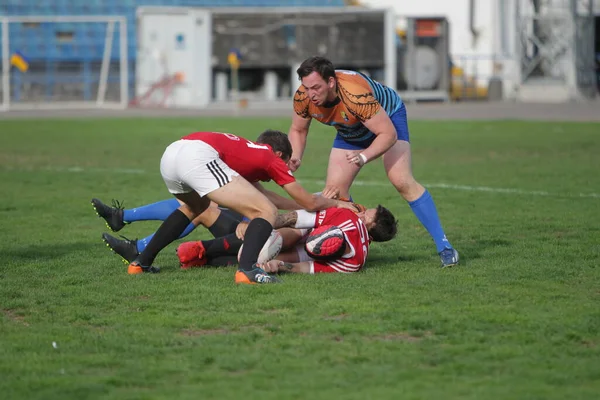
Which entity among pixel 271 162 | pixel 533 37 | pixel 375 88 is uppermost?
pixel 533 37

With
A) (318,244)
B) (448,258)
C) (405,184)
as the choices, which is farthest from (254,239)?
(448,258)

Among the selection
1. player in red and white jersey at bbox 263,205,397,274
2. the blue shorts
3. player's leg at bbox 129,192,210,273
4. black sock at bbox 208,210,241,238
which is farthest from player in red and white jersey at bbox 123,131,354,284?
the blue shorts

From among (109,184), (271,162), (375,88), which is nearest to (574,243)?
(375,88)

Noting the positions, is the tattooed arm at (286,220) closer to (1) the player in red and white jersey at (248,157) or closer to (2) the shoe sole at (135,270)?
(1) the player in red and white jersey at (248,157)

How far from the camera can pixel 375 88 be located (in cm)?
879

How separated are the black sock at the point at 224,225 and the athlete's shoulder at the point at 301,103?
3.48ft

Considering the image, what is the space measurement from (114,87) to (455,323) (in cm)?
3522

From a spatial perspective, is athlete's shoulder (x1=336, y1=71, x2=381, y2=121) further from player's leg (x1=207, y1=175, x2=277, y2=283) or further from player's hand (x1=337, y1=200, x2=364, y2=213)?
player's leg (x1=207, y1=175, x2=277, y2=283)

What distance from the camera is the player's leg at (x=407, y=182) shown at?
880 cm

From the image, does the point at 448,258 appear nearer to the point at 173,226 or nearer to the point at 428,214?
the point at 428,214

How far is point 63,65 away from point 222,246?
33623 millimetres

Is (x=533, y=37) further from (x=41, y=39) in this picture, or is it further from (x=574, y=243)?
(x=574, y=243)

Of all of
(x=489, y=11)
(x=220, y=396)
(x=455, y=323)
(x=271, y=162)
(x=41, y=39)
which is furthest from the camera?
(x=489, y=11)

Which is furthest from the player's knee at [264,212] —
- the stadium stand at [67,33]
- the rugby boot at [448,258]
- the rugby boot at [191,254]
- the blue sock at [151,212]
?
the stadium stand at [67,33]
